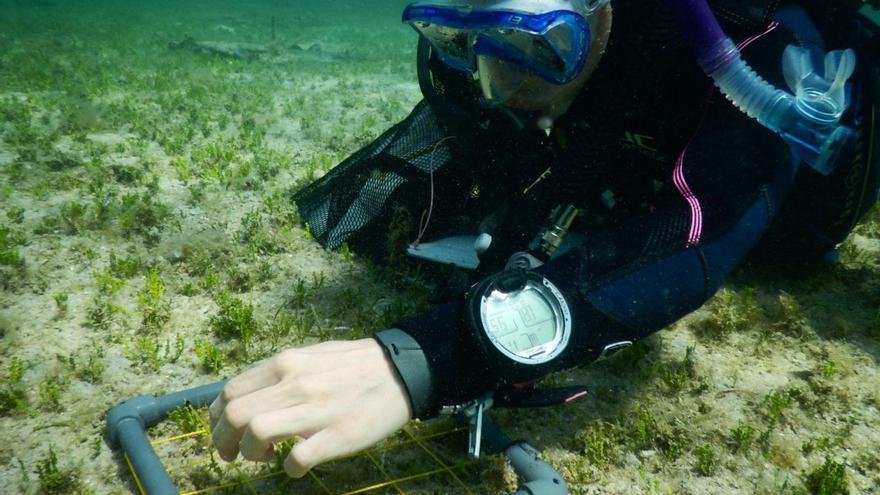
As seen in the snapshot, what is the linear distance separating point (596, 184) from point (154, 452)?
2.22 metres

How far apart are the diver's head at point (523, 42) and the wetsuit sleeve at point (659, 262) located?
611 millimetres

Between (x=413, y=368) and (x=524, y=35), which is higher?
(x=524, y=35)

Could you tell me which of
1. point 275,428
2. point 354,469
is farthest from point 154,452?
point 275,428

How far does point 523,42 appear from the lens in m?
2.18

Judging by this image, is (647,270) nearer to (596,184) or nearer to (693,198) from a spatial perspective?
(693,198)

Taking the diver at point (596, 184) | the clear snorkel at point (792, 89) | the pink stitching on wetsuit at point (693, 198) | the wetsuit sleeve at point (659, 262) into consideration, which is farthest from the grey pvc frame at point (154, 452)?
the clear snorkel at point (792, 89)

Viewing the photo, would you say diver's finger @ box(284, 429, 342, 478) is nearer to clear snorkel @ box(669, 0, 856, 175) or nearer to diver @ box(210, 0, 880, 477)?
diver @ box(210, 0, 880, 477)

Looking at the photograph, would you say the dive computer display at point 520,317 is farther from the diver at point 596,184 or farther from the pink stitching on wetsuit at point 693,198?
the pink stitching on wetsuit at point 693,198

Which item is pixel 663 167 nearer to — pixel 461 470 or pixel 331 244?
pixel 461 470

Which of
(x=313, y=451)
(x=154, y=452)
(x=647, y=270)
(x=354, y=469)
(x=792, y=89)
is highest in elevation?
(x=792, y=89)

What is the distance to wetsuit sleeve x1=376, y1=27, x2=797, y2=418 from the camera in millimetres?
1666

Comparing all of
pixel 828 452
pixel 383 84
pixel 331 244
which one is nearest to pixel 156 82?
pixel 383 84

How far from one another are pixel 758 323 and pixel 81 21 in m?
28.6

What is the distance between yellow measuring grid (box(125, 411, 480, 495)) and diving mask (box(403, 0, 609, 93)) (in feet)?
5.37
